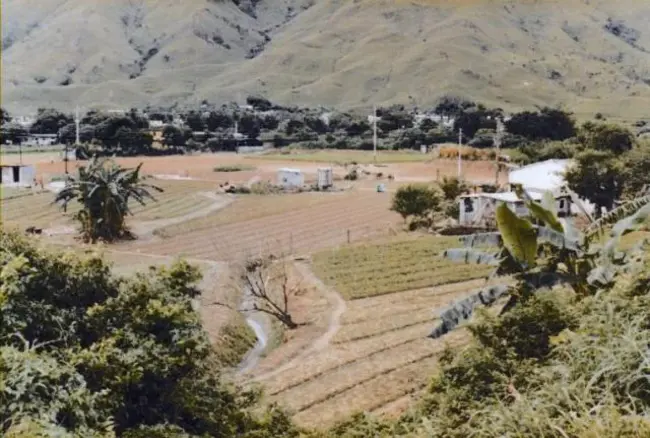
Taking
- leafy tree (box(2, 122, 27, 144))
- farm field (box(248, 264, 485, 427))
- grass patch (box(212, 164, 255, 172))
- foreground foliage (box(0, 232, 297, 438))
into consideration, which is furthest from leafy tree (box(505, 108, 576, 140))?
foreground foliage (box(0, 232, 297, 438))

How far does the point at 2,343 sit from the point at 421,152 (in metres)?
69.9

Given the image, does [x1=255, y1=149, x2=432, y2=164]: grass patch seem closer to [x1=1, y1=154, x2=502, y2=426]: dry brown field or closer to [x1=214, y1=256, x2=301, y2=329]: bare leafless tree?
[x1=1, y1=154, x2=502, y2=426]: dry brown field

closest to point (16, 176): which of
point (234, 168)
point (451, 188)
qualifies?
point (234, 168)

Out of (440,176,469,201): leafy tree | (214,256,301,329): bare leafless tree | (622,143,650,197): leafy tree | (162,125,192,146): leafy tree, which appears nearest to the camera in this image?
(214,256,301,329): bare leafless tree

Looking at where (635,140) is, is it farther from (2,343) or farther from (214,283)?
(2,343)

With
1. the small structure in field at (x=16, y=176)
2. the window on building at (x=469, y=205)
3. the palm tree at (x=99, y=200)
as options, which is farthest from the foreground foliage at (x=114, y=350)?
the small structure in field at (x=16, y=176)

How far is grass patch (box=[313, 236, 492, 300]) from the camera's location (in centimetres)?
2448

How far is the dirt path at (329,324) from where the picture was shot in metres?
17.6

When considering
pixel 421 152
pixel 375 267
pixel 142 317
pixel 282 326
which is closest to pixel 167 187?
pixel 375 267

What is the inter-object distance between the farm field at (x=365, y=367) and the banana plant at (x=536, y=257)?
3500 millimetres

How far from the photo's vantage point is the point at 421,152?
76750 millimetres

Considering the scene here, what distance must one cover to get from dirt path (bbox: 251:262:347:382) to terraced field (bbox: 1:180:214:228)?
546 inches

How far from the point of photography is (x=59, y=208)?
36094mm

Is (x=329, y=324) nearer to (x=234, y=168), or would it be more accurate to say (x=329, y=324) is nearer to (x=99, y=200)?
(x=99, y=200)
